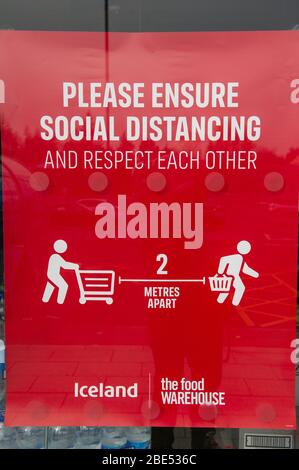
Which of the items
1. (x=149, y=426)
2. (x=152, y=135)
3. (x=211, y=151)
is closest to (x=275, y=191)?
(x=211, y=151)

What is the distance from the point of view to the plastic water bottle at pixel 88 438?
1817 millimetres

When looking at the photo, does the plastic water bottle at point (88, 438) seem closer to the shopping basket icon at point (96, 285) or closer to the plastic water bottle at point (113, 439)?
the plastic water bottle at point (113, 439)

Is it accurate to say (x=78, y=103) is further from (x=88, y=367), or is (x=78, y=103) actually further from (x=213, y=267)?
(x=88, y=367)

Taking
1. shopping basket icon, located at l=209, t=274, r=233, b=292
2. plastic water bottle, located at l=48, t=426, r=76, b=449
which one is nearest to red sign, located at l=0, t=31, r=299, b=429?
shopping basket icon, located at l=209, t=274, r=233, b=292

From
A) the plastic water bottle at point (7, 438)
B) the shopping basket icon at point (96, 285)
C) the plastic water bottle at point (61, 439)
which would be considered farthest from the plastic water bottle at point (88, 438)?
the shopping basket icon at point (96, 285)

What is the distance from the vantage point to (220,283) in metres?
1.70

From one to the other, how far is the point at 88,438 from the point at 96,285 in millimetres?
616

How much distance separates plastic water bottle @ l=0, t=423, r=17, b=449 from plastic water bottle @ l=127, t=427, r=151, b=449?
0.44 metres

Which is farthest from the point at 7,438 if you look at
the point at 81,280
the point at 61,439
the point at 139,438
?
the point at 81,280

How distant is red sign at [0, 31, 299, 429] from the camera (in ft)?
5.43

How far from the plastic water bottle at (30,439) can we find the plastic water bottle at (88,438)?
0.45 ft

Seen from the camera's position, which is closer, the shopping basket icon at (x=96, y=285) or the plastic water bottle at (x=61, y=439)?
the shopping basket icon at (x=96, y=285)

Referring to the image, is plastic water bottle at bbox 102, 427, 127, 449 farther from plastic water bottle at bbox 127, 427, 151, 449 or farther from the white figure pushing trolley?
the white figure pushing trolley

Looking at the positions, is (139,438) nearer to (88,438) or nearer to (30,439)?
(88,438)
